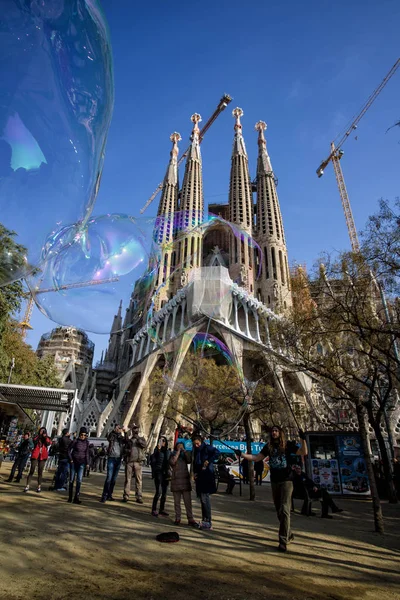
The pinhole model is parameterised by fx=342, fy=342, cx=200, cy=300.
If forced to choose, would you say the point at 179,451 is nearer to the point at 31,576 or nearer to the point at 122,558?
the point at 122,558

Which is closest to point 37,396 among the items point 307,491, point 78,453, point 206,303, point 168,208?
point 78,453

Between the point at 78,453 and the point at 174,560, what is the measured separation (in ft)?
14.4

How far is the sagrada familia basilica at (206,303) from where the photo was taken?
38406mm

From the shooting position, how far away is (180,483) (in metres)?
6.01

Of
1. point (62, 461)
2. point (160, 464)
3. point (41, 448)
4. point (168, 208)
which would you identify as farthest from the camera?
point (168, 208)

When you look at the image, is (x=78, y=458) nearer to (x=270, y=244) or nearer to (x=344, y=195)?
(x=270, y=244)

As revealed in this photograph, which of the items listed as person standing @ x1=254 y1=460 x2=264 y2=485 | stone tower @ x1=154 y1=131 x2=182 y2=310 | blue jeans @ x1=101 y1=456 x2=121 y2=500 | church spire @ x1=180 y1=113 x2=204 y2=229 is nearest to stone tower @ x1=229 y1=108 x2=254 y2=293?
church spire @ x1=180 y1=113 x2=204 y2=229

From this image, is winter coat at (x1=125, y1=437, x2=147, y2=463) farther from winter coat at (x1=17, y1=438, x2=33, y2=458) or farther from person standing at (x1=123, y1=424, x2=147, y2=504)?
winter coat at (x1=17, y1=438, x2=33, y2=458)

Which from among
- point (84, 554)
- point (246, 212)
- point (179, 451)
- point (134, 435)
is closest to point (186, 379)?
point (134, 435)

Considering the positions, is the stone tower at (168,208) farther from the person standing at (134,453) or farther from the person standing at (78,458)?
the person standing at (78,458)

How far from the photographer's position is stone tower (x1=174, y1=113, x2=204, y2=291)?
52875mm

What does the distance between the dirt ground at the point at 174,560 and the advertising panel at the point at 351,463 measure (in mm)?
6914

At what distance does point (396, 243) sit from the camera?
1029 cm

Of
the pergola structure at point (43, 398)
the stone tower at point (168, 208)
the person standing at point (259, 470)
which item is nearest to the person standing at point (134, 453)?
the pergola structure at point (43, 398)
